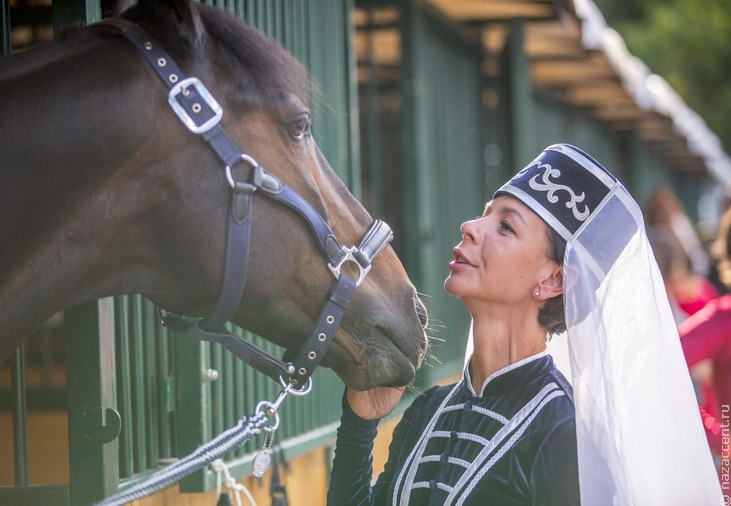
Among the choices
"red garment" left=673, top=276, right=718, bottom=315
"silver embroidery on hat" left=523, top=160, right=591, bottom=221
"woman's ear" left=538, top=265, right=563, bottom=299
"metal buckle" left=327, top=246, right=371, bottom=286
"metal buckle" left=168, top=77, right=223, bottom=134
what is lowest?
"red garment" left=673, top=276, right=718, bottom=315

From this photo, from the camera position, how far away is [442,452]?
7.52ft

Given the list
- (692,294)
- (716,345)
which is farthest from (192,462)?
(692,294)

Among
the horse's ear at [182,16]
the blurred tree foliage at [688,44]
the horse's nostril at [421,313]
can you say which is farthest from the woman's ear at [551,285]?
the blurred tree foliage at [688,44]

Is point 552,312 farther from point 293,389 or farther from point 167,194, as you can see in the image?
point 167,194

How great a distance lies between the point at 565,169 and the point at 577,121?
958cm

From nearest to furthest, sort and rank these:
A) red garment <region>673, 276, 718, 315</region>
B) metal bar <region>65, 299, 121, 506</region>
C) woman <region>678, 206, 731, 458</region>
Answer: metal bar <region>65, 299, 121, 506</region> → woman <region>678, 206, 731, 458</region> → red garment <region>673, 276, 718, 315</region>

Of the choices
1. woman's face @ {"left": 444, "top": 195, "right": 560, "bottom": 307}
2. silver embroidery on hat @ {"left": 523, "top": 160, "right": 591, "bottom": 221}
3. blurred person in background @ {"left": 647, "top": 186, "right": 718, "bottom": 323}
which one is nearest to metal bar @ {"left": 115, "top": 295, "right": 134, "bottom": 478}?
woman's face @ {"left": 444, "top": 195, "right": 560, "bottom": 307}

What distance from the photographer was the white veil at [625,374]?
2.12 m

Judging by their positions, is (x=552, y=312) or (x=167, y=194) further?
(x=552, y=312)

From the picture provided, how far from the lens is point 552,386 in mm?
2252

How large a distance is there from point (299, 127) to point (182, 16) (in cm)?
34

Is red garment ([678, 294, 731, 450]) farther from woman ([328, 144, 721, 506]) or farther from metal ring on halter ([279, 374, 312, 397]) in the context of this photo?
metal ring on halter ([279, 374, 312, 397])

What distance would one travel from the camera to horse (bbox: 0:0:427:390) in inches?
74.9

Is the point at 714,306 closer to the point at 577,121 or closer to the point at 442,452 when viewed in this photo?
the point at 442,452
